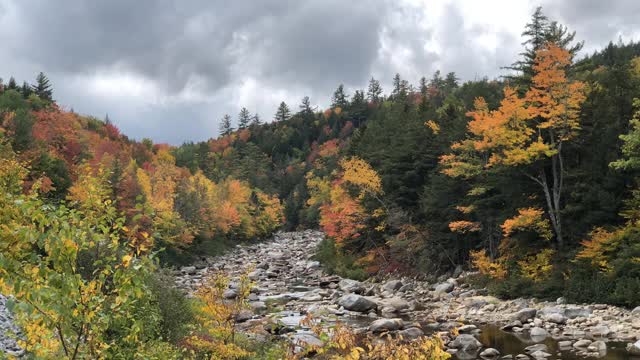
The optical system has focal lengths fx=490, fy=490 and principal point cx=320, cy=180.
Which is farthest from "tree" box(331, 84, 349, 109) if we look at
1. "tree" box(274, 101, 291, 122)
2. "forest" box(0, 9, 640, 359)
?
"forest" box(0, 9, 640, 359)

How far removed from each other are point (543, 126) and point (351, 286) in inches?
652

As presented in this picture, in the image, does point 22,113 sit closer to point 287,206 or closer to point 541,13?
point 541,13

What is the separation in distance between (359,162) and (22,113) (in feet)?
96.6

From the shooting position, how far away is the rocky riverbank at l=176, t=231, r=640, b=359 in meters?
16.8

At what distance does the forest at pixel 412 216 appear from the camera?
14.9 feet

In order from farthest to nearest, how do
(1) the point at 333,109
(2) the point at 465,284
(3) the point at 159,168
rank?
(1) the point at 333,109 → (3) the point at 159,168 → (2) the point at 465,284

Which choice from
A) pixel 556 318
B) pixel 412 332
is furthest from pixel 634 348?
pixel 412 332

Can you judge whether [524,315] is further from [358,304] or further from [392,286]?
[392,286]

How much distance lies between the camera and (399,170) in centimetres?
3866

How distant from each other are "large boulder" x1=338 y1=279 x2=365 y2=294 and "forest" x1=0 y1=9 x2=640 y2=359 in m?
2.77

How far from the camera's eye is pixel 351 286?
33688mm

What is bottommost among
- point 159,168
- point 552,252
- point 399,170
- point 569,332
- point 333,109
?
point 569,332

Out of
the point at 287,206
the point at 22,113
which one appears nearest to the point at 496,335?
the point at 22,113

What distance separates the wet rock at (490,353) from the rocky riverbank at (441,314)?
3 centimetres
